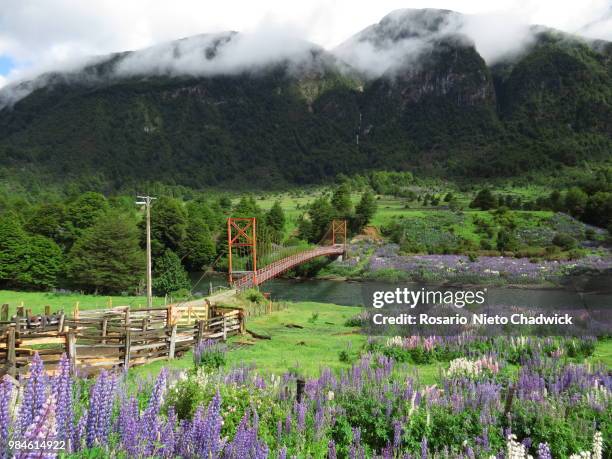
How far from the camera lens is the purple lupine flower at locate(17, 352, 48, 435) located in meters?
3.48

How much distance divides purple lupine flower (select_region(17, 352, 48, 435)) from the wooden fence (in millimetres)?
6139

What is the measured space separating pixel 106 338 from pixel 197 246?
52.7 meters

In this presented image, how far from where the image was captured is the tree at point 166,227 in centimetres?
6353

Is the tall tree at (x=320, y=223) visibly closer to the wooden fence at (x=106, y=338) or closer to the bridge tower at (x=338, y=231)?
the bridge tower at (x=338, y=231)

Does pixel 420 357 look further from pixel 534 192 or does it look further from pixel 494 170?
pixel 494 170

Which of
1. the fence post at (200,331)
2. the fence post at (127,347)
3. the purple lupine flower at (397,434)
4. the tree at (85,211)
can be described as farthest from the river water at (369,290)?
the purple lupine flower at (397,434)

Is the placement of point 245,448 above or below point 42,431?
below

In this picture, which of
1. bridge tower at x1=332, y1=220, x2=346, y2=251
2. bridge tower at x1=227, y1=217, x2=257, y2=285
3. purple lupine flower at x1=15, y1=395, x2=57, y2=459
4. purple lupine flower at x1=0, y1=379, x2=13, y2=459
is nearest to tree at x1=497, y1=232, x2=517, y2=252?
bridge tower at x1=332, y1=220, x2=346, y2=251

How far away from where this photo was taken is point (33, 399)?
3707 mm

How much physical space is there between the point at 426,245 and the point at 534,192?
1902 inches

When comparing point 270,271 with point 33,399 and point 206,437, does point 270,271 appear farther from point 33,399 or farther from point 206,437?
point 33,399

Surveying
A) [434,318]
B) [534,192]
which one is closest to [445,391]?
[434,318]

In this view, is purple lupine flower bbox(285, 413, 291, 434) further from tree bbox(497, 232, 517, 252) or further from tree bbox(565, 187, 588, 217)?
tree bbox(565, 187, 588, 217)
